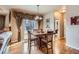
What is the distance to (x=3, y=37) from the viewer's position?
80.4 inches

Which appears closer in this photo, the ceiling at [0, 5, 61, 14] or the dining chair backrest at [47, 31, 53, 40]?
the ceiling at [0, 5, 61, 14]

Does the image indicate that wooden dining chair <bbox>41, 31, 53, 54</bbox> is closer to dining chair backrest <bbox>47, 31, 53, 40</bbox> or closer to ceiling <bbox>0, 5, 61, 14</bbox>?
dining chair backrest <bbox>47, 31, 53, 40</bbox>

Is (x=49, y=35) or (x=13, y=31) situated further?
(x=49, y=35)

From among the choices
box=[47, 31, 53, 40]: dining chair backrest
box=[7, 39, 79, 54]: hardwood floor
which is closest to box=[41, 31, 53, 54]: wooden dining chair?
box=[47, 31, 53, 40]: dining chair backrest

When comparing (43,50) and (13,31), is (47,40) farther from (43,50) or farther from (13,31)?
(13,31)

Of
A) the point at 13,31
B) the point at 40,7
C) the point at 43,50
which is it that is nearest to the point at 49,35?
the point at 43,50

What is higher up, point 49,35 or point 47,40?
point 49,35

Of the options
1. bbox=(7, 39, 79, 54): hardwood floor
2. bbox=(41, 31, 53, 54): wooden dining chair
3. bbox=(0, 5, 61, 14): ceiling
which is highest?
bbox=(0, 5, 61, 14): ceiling

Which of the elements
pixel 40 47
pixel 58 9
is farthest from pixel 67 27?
pixel 40 47

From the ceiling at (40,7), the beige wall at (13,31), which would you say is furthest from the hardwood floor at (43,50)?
the ceiling at (40,7)
